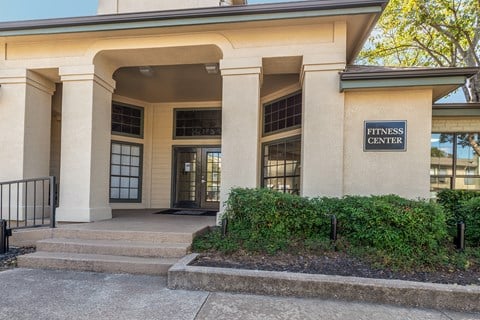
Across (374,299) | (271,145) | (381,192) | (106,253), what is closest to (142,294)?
(106,253)

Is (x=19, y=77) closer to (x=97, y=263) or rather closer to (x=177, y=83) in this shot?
(x=177, y=83)

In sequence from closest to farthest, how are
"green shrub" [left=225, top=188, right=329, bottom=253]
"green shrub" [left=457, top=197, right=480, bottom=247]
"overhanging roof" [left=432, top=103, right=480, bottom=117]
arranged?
1. "green shrub" [left=225, top=188, right=329, bottom=253]
2. "green shrub" [left=457, top=197, right=480, bottom=247]
3. "overhanging roof" [left=432, top=103, right=480, bottom=117]

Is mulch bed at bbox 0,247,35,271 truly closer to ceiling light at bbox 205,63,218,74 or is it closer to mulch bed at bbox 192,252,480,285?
mulch bed at bbox 192,252,480,285

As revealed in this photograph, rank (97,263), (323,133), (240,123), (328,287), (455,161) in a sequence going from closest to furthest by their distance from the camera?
(328,287)
(97,263)
(323,133)
(240,123)
(455,161)

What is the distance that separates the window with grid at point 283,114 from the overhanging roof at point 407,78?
71.2 inches

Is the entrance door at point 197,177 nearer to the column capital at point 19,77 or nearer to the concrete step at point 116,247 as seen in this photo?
the column capital at point 19,77

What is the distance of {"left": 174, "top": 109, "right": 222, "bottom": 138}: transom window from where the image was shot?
927 centimetres

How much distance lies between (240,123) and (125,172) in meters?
5.02

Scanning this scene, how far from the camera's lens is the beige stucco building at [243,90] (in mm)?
5285

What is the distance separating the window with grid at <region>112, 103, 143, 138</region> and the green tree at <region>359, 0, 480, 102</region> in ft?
31.7

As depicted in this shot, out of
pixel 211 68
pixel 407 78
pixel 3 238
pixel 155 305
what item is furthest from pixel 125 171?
pixel 407 78

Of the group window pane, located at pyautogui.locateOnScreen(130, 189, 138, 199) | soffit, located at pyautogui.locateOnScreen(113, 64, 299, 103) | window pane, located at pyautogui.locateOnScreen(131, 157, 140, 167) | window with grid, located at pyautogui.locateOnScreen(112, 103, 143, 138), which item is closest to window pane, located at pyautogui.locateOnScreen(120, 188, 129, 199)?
window pane, located at pyautogui.locateOnScreen(130, 189, 138, 199)

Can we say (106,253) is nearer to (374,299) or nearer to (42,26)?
(374,299)

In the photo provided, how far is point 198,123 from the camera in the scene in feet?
30.8
